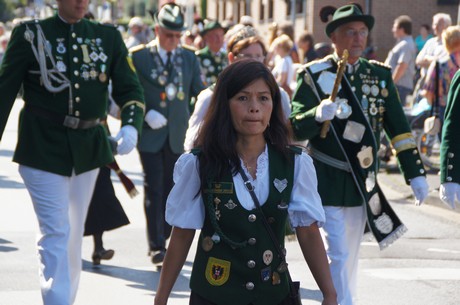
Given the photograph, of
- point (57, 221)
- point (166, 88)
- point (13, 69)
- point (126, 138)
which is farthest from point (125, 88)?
point (166, 88)

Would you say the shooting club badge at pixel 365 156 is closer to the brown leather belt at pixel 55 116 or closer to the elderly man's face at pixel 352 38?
the elderly man's face at pixel 352 38

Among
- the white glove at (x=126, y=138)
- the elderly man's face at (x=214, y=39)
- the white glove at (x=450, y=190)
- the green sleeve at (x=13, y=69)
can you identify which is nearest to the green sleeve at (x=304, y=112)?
the white glove at (x=450, y=190)

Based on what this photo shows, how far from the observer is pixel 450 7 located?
107 ft

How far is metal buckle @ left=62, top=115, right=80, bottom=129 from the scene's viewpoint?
662 cm

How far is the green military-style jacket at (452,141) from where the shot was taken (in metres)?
6.46

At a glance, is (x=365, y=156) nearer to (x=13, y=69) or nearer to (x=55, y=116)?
(x=55, y=116)

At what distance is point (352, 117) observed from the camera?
21.8 feet

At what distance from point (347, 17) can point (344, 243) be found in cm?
127

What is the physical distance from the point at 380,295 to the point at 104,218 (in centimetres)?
215

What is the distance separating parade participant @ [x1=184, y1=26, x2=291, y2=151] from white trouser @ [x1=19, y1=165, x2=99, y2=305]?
2.80 ft

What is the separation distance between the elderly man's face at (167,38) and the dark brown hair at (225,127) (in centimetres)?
478

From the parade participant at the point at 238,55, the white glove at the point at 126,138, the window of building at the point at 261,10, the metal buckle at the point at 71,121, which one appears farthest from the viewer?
the window of building at the point at 261,10

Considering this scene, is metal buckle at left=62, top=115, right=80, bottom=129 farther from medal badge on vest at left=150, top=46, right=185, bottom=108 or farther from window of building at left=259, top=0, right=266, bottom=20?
window of building at left=259, top=0, right=266, bottom=20

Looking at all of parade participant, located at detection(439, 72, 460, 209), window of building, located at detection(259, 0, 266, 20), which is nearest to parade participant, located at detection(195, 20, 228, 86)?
parade participant, located at detection(439, 72, 460, 209)
